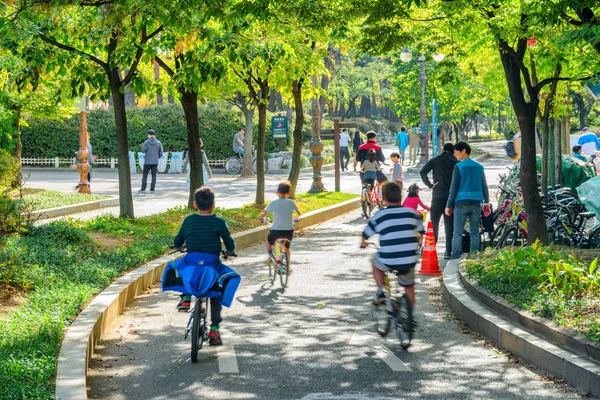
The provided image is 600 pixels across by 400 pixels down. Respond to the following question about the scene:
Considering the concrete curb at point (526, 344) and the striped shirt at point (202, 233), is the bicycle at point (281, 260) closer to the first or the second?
the concrete curb at point (526, 344)

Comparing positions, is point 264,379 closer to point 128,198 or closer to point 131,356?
point 131,356

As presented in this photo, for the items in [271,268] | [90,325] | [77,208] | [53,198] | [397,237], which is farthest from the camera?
[53,198]

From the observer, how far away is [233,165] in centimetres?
4006

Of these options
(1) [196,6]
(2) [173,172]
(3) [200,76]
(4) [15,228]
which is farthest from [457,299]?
(2) [173,172]

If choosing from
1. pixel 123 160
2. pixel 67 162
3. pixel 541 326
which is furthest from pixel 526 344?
pixel 67 162

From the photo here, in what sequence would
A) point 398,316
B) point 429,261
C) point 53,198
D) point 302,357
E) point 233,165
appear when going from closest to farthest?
1. point 302,357
2. point 398,316
3. point 429,261
4. point 53,198
5. point 233,165

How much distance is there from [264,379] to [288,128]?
1395 inches

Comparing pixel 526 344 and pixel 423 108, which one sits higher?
pixel 423 108

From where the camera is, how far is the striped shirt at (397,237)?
895 centimetres

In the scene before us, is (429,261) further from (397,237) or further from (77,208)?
(77,208)

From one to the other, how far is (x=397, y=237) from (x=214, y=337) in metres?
1.91

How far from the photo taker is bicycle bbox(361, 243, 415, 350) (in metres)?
8.65

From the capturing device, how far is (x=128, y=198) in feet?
57.6

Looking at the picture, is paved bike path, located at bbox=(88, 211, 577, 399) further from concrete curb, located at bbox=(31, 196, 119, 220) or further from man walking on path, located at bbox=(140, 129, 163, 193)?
man walking on path, located at bbox=(140, 129, 163, 193)
